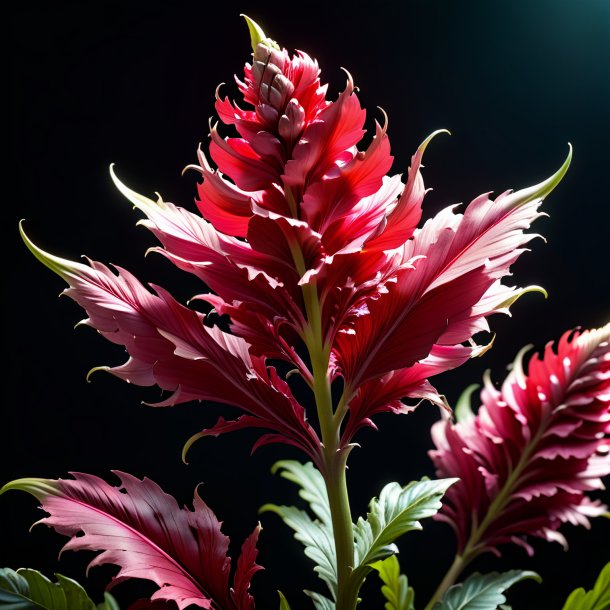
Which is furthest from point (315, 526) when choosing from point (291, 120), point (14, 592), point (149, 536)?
point (291, 120)

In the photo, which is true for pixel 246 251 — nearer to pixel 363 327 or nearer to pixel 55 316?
pixel 363 327

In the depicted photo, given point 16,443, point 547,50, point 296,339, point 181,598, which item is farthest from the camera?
point 547,50

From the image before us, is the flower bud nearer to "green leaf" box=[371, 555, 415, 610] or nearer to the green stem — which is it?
the green stem

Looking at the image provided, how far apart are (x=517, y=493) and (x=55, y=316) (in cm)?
78

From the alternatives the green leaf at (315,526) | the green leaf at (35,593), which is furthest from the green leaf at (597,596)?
the green leaf at (35,593)

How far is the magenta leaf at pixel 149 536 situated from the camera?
634 mm

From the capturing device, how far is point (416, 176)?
69cm

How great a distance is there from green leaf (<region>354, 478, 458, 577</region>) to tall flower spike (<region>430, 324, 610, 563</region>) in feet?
0.73

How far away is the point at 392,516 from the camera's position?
72 cm

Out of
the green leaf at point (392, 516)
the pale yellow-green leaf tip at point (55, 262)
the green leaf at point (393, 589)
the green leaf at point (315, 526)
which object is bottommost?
the green leaf at point (393, 589)

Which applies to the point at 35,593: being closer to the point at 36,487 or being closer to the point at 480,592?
the point at 36,487

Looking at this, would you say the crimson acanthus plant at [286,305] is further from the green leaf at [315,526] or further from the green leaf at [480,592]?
the green leaf at [480,592]

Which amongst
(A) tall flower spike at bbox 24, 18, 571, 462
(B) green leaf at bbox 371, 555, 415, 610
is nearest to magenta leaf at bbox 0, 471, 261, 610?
(A) tall flower spike at bbox 24, 18, 571, 462

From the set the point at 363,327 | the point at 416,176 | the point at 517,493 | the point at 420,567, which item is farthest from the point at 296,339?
the point at 420,567
